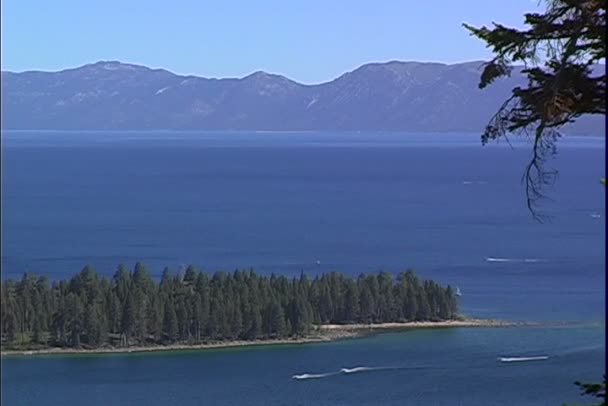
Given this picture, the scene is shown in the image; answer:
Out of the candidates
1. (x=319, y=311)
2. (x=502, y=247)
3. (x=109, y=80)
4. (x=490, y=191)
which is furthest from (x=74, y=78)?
(x=319, y=311)

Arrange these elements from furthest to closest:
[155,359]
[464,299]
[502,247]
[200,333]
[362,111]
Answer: [362,111] < [502,247] < [464,299] < [200,333] < [155,359]

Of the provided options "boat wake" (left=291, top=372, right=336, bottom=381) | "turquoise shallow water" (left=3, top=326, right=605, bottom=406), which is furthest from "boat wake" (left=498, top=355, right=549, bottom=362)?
"boat wake" (left=291, top=372, right=336, bottom=381)

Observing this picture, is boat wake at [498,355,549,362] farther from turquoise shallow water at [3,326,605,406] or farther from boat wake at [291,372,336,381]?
boat wake at [291,372,336,381]

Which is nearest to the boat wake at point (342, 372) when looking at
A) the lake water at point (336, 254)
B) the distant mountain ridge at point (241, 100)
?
the lake water at point (336, 254)

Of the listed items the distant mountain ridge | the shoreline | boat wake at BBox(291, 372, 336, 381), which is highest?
the distant mountain ridge

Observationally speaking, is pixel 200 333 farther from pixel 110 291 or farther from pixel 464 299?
pixel 464 299

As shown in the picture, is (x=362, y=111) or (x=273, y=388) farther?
(x=362, y=111)
